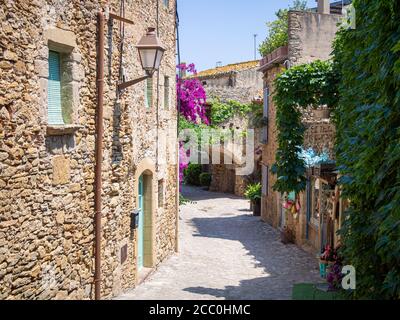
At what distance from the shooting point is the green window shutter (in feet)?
19.3

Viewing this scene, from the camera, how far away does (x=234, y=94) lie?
2630cm

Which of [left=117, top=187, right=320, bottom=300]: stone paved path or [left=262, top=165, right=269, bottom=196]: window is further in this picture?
[left=262, top=165, right=269, bottom=196]: window

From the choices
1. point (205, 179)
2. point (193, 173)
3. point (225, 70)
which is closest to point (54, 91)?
point (225, 70)

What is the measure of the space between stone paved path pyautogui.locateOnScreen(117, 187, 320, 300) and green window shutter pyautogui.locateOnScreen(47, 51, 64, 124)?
127 inches

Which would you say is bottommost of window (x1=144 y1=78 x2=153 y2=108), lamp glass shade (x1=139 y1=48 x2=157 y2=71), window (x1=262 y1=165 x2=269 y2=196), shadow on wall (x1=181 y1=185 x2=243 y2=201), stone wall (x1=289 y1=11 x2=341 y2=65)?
shadow on wall (x1=181 y1=185 x2=243 y2=201)

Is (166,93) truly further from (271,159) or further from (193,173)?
(193,173)

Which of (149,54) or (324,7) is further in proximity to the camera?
(324,7)

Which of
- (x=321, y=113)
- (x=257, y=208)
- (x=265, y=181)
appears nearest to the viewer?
(x=321, y=113)

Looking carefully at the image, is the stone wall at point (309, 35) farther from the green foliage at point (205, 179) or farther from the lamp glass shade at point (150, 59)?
the green foliage at point (205, 179)

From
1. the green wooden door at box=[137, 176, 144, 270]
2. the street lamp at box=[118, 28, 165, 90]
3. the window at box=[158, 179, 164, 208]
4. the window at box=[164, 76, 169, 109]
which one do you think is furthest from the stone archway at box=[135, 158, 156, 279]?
the street lamp at box=[118, 28, 165, 90]

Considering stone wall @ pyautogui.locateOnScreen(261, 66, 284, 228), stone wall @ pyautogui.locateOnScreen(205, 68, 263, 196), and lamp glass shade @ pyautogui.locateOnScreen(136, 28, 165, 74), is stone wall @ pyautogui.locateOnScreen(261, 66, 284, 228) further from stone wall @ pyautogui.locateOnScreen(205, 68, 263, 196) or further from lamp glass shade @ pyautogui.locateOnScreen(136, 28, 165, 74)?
lamp glass shade @ pyautogui.locateOnScreen(136, 28, 165, 74)

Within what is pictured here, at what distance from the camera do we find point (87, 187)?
6676 mm

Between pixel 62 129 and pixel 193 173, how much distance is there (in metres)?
26.0
